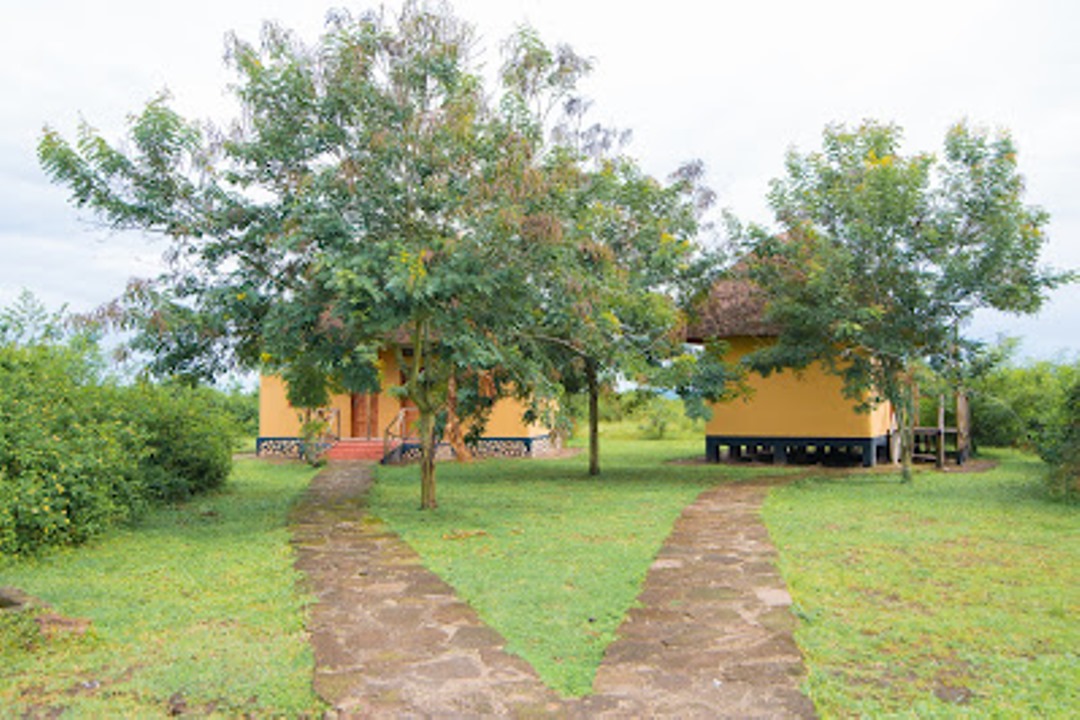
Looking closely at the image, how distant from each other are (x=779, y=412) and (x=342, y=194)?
467 inches

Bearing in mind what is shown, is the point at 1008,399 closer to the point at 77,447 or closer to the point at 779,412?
the point at 779,412

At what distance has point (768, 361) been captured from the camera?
46.1 feet

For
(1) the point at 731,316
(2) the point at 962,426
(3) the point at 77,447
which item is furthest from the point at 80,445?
(2) the point at 962,426

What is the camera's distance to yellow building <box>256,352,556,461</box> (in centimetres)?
1959

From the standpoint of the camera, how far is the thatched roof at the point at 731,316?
16.9 meters

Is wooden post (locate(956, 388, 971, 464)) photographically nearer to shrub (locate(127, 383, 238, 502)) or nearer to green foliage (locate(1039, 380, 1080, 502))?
green foliage (locate(1039, 380, 1080, 502))

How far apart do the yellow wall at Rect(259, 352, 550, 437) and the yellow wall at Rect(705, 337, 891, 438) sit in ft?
15.5

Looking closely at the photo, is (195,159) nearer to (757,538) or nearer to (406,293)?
(406,293)

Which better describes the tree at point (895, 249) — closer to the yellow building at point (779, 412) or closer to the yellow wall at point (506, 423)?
the yellow building at point (779, 412)

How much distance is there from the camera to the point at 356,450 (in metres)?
19.5

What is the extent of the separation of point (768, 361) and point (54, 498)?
34.5ft

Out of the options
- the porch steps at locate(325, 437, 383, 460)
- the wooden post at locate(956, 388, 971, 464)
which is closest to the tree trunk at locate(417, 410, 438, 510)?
the porch steps at locate(325, 437, 383, 460)

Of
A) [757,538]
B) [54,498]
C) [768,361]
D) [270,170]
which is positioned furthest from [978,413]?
[54,498]

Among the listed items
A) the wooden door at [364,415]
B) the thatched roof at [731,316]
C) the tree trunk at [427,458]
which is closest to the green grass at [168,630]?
the tree trunk at [427,458]
